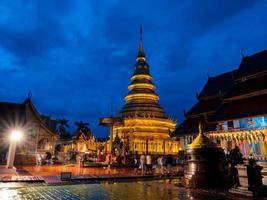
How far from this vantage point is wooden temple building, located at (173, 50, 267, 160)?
19.2 metres

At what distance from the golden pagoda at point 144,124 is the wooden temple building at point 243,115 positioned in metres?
13.6

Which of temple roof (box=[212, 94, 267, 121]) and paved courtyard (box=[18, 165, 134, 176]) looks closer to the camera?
paved courtyard (box=[18, 165, 134, 176])

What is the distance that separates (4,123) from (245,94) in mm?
24563

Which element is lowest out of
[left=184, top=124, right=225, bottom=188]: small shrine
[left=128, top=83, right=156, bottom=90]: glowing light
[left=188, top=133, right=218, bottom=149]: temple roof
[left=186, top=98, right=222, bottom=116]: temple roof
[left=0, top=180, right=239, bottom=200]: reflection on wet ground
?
[left=0, top=180, right=239, bottom=200]: reflection on wet ground

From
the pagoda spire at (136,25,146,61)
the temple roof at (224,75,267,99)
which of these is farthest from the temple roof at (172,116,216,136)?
the pagoda spire at (136,25,146,61)

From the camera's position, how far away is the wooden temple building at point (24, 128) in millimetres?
24897

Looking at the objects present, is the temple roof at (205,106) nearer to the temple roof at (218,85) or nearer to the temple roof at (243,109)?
the temple roof at (218,85)

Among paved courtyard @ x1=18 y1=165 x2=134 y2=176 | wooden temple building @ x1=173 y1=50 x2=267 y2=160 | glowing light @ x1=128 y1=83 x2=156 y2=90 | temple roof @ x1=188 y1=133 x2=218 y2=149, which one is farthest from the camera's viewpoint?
glowing light @ x1=128 y1=83 x2=156 y2=90

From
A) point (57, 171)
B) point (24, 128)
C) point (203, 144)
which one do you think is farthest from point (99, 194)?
point (24, 128)

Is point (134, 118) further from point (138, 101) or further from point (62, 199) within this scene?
point (62, 199)

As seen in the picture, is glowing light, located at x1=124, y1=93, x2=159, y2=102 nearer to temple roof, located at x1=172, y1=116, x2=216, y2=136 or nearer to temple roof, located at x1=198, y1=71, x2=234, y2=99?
temple roof, located at x1=198, y1=71, x2=234, y2=99

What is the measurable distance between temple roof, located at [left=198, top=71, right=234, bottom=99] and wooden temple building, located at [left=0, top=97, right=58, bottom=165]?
20.4m

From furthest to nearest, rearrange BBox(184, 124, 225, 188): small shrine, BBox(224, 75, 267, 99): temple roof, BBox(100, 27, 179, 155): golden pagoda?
BBox(100, 27, 179, 155): golden pagoda → BBox(224, 75, 267, 99): temple roof → BBox(184, 124, 225, 188): small shrine

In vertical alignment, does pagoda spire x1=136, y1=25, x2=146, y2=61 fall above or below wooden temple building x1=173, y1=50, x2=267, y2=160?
above
